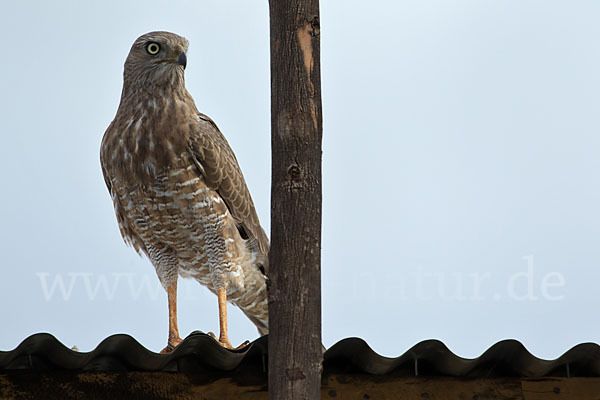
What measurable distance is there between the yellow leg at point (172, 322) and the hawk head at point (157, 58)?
5.34 feet

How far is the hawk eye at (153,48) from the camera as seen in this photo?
→ 19.5 ft

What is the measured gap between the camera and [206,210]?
5.91 metres

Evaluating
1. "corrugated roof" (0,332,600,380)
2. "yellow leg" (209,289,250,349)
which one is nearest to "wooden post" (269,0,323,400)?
"corrugated roof" (0,332,600,380)

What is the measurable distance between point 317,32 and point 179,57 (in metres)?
2.27

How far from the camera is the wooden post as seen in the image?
3482mm

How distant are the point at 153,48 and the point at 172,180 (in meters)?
1.05

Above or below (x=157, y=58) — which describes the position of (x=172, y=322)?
below

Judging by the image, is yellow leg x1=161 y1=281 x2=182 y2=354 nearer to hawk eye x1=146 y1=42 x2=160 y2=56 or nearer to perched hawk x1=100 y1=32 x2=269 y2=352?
perched hawk x1=100 y1=32 x2=269 y2=352

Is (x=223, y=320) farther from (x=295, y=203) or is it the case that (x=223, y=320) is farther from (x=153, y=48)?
(x=295, y=203)

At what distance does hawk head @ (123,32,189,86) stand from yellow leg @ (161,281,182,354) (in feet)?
5.34

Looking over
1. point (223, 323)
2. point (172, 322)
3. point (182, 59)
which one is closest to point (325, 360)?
point (223, 323)

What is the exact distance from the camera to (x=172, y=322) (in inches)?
230

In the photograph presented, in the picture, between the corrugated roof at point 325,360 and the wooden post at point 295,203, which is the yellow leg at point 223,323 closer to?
the corrugated roof at point 325,360

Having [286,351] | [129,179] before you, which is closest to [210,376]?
[286,351]
